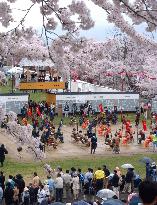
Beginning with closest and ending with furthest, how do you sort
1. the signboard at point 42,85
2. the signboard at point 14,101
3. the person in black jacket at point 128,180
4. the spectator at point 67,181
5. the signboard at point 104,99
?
1. the spectator at point 67,181
2. the person in black jacket at point 128,180
3. the signboard at point 14,101
4. the signboard at point 104,99
5. the signboard at point 42,85

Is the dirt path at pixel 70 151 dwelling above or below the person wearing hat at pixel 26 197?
above

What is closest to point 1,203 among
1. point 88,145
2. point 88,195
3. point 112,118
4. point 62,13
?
point 88,195

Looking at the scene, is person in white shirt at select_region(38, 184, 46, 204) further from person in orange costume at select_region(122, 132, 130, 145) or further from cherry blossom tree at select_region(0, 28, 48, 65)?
person in orange costume at select_region(122, 132, 130, 145)

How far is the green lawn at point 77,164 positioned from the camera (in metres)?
19.6

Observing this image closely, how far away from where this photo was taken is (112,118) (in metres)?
31.5

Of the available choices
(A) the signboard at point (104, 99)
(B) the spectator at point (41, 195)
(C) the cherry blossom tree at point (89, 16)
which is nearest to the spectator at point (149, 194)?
(C) the cherry blossom tree at point (89, 16)

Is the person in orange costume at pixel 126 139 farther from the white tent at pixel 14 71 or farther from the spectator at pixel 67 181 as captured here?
the white tent at pixel 14 71

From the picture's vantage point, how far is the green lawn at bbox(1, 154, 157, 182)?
1959 cm

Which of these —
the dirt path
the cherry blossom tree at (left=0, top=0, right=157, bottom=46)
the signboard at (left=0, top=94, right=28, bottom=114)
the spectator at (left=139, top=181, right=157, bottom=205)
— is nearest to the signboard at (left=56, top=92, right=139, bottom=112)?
the signboard at (left=0, top=94, right=28, bottom=114)

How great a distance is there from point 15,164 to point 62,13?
1335 cm

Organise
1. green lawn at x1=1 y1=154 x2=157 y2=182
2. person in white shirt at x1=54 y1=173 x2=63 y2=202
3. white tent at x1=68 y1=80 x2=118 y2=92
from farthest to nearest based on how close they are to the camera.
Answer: white tent at x1=68 y1=80 x2=118 y2=92 → green lawn at x1=1 y1=154 x2=157 y2=182 → person in white shirt at x1=54 y1=173 x2=63 y2=202

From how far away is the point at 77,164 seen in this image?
2089 centimetres

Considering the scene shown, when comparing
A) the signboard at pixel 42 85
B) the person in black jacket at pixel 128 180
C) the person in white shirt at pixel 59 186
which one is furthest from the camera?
the signboard at pixel 42 85

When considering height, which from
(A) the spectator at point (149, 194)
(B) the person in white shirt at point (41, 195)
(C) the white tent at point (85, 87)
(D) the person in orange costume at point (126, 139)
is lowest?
(B) the person in white shirt at point (41, 195)
